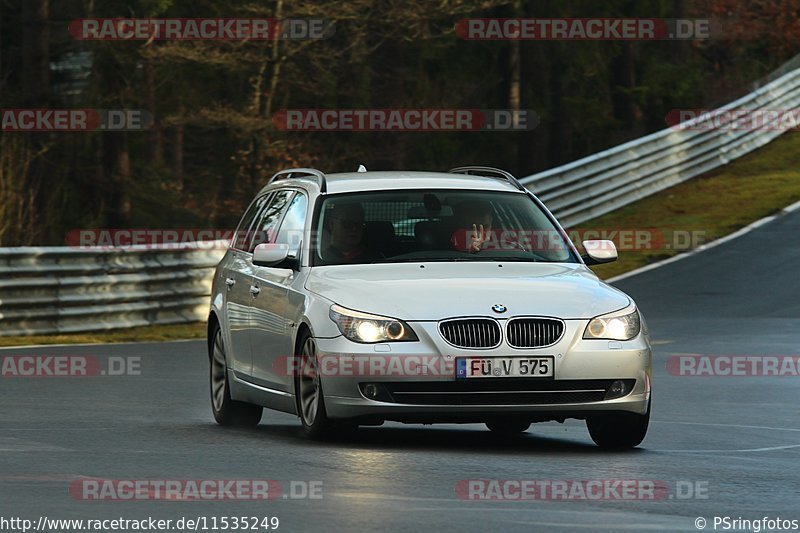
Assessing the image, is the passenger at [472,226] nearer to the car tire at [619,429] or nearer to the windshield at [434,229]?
the windshield at [434,229]

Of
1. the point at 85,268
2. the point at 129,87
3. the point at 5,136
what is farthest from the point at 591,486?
the point at 129,87

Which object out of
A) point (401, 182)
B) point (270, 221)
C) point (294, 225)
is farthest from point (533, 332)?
point (270, 221)

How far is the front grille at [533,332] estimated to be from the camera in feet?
33.3

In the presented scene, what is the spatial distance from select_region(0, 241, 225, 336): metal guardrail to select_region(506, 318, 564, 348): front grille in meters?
11.6

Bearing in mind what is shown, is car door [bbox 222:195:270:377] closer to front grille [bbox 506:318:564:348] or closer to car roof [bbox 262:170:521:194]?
car roof [bbox 262:170:521:194]

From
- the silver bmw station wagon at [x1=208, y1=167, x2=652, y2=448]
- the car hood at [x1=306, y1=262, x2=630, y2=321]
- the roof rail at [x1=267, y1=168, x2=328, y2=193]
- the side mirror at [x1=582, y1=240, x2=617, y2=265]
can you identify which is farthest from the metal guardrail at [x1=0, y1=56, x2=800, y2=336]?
the side mirror at [x1=582, y1=240, x2=617, y2=265]

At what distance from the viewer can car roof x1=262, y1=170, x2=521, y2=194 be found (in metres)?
11.7

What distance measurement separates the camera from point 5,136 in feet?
89.8

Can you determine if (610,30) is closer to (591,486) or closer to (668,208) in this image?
(668,208)

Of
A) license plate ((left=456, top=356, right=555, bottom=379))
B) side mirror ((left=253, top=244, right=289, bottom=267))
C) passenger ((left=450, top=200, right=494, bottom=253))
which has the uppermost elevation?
passenger ((left=450, top=200, right=494, bottom=253))

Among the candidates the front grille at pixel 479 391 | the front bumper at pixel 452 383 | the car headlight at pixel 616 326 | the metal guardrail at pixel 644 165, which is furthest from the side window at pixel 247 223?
the metal guardrail at pixel 644 165

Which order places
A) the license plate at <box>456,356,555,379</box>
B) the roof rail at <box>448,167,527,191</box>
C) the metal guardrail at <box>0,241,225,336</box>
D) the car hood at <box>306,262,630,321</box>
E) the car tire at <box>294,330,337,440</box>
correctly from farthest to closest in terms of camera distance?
the metal guardrail at <box>0,241,225,336</box>, the roof rail at <box>448,167,527,191</box>, the car tire at <box>294,330,337,440</box>, the car hood at <box>306,262,630,321</box>, the license plate at <box>456,356,555,379</box>

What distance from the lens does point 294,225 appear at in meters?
11.9

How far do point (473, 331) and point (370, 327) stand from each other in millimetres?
580
